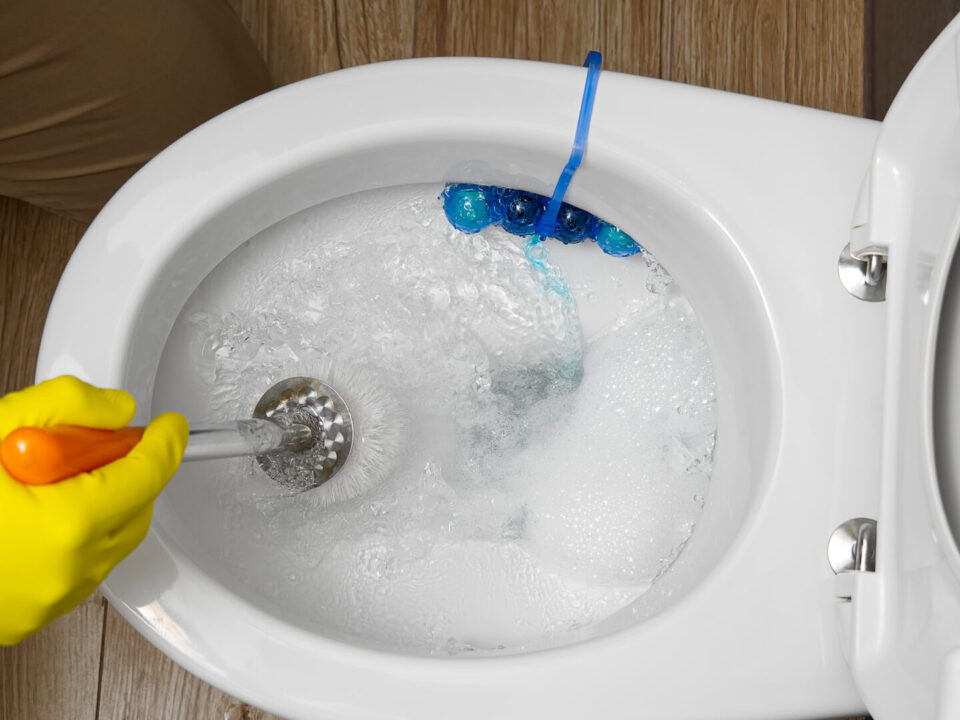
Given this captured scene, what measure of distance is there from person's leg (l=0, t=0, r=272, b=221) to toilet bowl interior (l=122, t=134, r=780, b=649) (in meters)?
0.20

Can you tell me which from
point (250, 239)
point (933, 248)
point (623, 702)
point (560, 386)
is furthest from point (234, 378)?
point (933, 248)

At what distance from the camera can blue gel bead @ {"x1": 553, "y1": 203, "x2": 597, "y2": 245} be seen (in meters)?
0.66

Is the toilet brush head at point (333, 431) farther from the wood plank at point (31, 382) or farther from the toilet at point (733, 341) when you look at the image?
the wood plank at point (31, 382)

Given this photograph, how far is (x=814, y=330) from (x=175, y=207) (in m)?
0.41

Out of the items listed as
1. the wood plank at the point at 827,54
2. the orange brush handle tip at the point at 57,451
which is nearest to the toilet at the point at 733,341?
the orange brush handle tip at the point at 57,451

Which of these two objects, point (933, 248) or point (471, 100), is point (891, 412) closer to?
point (933, 248)

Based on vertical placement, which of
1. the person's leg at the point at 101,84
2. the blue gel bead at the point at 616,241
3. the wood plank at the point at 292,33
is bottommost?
the blue gel bead at the point at 616,241

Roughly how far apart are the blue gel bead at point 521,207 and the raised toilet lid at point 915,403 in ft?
0.80

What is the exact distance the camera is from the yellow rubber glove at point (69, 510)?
41cm

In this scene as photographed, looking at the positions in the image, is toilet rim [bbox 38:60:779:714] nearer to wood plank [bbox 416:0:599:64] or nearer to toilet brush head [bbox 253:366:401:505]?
toilet brush head [bbox 253:366:401:505]

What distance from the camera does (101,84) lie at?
0.68 meters

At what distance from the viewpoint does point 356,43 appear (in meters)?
1.02

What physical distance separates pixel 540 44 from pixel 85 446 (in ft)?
2.50

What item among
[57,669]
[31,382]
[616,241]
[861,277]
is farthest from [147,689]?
[861,277]
